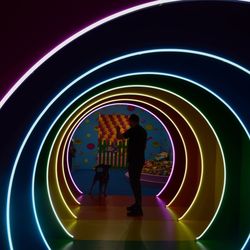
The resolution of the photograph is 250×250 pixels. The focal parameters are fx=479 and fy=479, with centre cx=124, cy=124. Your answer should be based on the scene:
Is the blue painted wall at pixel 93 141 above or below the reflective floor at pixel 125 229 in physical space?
above

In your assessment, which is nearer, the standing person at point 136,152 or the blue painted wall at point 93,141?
the standing person at point 136,152

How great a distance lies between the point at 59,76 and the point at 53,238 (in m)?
3.74

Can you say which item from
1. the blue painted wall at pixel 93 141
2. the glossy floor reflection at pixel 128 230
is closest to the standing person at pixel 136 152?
the glossy floor reflection at pixel 128 230

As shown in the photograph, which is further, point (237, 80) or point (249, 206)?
point (249, 206)

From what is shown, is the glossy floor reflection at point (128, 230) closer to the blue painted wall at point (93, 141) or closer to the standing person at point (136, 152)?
the standing person at point (136, 152)

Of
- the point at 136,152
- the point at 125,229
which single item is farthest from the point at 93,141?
the point at 125,229

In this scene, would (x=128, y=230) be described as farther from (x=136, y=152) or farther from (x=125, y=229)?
(x=136, y=152)

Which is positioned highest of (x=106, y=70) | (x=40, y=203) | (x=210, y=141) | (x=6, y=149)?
(x=106, y=70)

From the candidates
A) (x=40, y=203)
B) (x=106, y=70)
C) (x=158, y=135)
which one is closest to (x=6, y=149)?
(x=106, y=70)

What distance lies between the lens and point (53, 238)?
311 inches

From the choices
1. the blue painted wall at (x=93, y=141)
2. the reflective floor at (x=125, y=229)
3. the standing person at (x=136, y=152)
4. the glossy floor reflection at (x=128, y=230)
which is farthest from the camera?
the blue painted wall at (x=93, y=141)

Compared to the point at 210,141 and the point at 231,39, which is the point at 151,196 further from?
the point at 231,39

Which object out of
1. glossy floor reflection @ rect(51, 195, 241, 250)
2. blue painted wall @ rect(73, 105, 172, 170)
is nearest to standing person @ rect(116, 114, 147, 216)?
glossy floor reflection @ rect(51, 195, 241, 250)

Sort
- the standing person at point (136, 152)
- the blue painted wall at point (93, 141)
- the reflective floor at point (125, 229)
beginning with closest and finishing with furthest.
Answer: the reflective floor at point (125, 229) → the standing person at point (136, 152) → the blue painted wall at point (93, 141)
